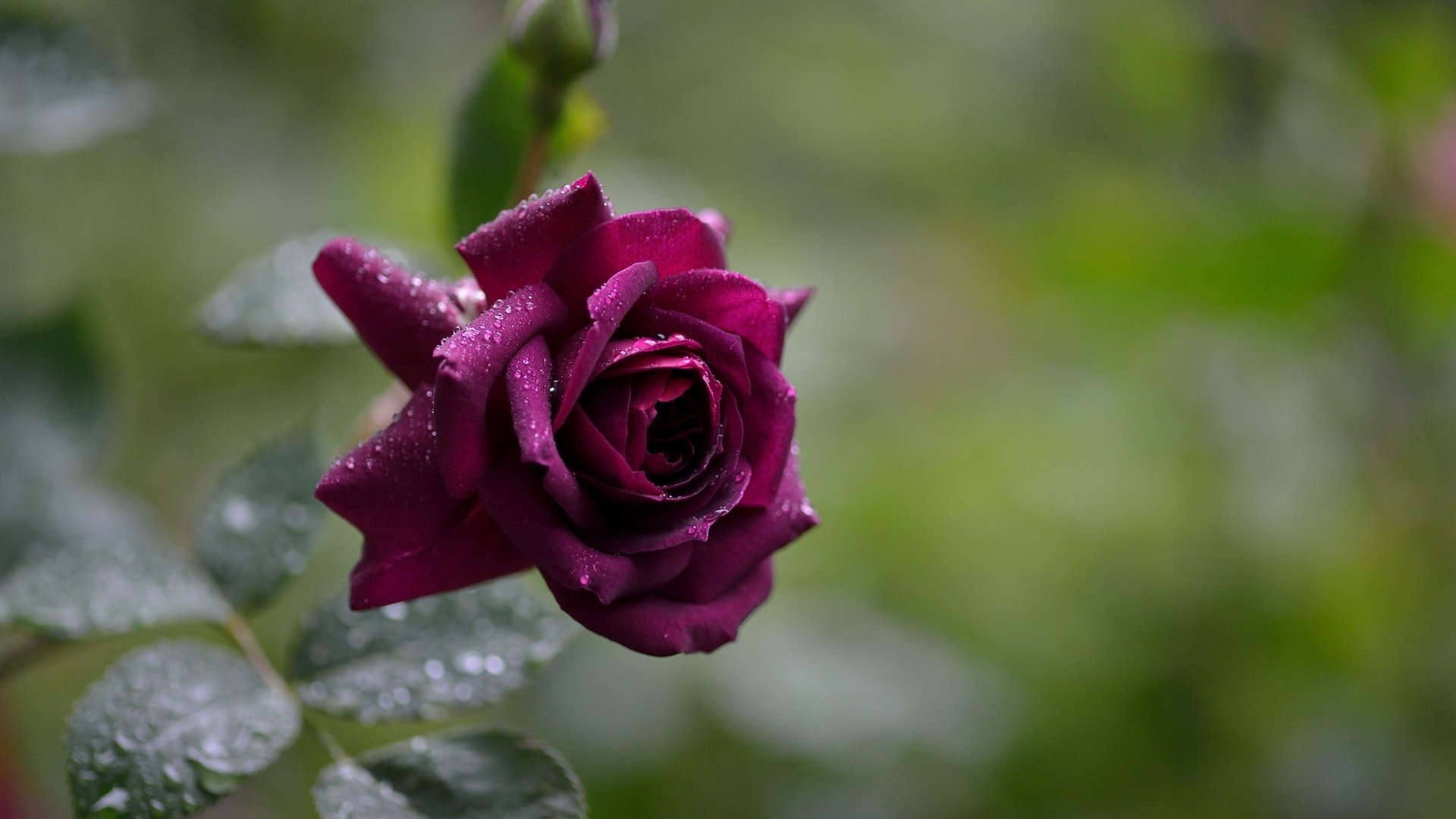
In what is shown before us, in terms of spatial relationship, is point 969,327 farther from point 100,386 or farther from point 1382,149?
point 100,386

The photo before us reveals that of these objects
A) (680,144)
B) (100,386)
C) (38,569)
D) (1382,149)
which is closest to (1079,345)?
(1382,149)

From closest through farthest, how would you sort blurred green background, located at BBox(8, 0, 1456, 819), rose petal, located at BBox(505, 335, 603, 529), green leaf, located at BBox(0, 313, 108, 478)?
rose petal, located at BBox(505, 335, 603, 529)
green leaf, located at BBox(0, 313, 108, 478)
blurred green background, located at BBox(8, 0, 1456, 819)

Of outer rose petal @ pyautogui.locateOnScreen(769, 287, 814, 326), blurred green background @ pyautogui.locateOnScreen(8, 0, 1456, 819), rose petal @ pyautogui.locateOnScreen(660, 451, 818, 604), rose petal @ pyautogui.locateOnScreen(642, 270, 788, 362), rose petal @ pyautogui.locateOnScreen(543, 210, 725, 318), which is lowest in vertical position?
blurred green background @ pyautogui.locateOnScreen(8, 0, 1456, 819)

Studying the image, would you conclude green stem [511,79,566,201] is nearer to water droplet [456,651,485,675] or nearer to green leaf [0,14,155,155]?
water droplet [456,651,485,675]

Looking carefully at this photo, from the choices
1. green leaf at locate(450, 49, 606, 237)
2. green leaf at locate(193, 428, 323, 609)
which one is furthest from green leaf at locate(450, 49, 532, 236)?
green leaf at locate(193, 428, 323, 609)

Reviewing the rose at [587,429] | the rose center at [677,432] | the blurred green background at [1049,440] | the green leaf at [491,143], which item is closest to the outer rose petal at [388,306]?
the rose at [587,429]

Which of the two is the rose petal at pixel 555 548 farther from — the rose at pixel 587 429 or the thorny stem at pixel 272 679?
the thorny stem at pixel 272 679
